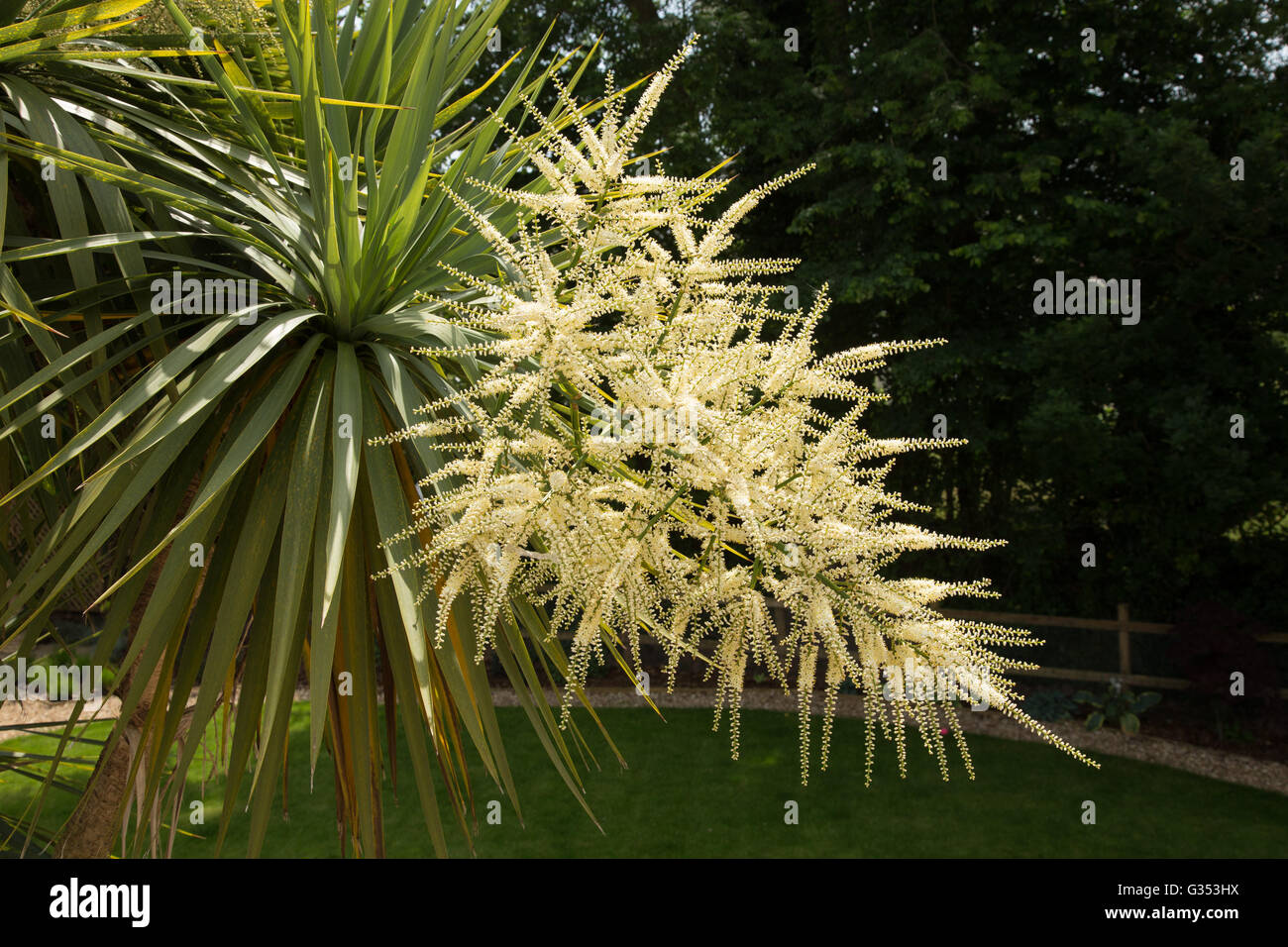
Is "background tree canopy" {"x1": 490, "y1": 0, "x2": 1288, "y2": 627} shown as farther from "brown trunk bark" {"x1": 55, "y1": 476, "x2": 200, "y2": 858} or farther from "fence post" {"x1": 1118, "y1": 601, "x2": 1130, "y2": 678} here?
"brown trunk bark" {"x1": 55, "y1": 476, "x2": 200, "y2": 858}

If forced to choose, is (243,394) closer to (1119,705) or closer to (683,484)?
(683,484)

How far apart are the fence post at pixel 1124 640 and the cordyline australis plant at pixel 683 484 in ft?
24.9

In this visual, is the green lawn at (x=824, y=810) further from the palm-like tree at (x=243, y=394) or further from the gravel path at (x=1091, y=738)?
the palm-like tree at (x=243, y=394)

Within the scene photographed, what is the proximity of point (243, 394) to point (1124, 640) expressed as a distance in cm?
810

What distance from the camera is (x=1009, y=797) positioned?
640 centimetres

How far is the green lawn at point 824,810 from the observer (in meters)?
5.68

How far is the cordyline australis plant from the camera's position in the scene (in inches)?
54.0

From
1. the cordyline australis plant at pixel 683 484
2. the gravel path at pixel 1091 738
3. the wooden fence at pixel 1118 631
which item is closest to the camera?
the cordyline australis plant at pixel 683 484

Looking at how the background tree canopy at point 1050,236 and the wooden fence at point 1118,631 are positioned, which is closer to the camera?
the background tree canopy at point 1050,236

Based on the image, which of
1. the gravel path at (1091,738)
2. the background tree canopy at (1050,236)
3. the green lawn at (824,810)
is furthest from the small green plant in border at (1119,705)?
the background tree canopy at (1050,236)

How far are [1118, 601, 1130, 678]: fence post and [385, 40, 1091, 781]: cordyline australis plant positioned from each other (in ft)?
24.9
